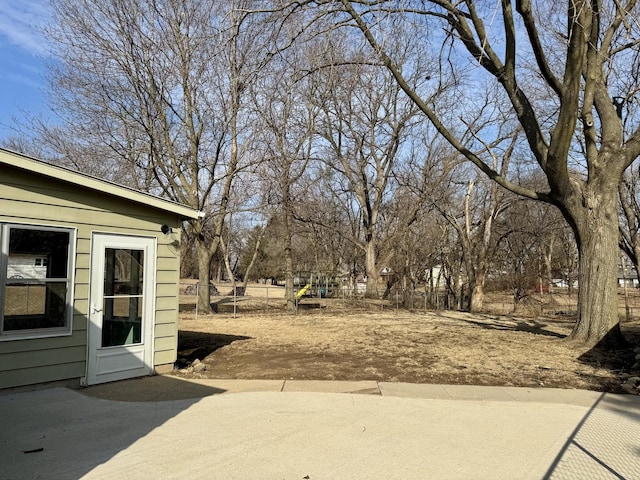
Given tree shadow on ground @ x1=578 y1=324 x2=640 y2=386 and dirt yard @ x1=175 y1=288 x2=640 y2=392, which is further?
tree shadow on ground @ x1=578 y1=324 x2=640 y2=386

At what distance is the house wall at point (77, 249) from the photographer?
5.82 m

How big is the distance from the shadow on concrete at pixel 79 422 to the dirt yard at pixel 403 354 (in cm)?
135

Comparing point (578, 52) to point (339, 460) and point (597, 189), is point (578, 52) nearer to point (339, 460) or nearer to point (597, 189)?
point (597, 189)

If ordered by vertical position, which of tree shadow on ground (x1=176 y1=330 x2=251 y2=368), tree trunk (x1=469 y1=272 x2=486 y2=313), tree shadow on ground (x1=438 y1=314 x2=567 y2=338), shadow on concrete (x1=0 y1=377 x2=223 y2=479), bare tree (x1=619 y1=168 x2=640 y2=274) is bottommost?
tree shadow on ground (x1=176 y1=330 x2=251 y2=368)

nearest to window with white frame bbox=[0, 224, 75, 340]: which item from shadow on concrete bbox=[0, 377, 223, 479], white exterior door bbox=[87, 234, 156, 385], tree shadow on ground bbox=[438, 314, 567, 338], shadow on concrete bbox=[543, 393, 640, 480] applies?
white exterior door bbox=[87, 234, 156, 385]

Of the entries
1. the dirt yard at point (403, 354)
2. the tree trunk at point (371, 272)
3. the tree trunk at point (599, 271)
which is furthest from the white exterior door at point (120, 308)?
the tree trunk at point (371, 272)

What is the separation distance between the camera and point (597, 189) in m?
10.7

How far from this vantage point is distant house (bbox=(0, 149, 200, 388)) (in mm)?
5867

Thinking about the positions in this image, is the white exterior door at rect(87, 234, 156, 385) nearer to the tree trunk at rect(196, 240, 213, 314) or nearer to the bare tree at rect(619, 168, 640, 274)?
the tree trunk at rect(196, 240, 213, 314)

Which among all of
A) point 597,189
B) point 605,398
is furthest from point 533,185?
point 605,398

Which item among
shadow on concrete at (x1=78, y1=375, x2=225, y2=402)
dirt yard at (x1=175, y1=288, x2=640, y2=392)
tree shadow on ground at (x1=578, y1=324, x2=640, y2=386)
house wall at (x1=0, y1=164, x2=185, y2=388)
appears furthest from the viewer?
tree shadow on ground at (x1=578, y1=324, x2=640, y2=386)

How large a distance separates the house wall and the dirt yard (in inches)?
52.9

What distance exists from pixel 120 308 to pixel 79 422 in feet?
7.44

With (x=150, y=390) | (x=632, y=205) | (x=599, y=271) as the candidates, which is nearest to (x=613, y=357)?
(x=599, y=271)
